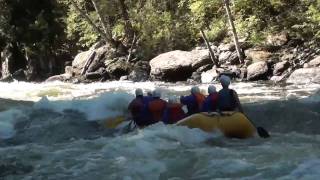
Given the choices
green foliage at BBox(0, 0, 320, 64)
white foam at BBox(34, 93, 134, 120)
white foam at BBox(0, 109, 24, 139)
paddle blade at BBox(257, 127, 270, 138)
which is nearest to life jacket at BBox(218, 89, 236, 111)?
paddle blade at BBox(257, 127, 270, 138)

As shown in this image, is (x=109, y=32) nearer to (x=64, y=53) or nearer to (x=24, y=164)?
(x=64, y=53)

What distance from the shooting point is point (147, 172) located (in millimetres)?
7344

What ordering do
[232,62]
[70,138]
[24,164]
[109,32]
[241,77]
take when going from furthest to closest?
[109,32], [232,62], [241,77], [70,138], [24,164]

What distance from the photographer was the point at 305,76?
55.6ft

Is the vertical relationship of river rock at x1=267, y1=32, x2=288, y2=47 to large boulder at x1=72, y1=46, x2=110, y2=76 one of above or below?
above

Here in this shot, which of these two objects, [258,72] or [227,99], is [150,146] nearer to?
[227,99]

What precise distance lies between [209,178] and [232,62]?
13479 millimetres

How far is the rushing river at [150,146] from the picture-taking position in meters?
7.35

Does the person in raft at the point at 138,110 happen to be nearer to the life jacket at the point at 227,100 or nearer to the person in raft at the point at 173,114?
the person in raft at the point at 173,114

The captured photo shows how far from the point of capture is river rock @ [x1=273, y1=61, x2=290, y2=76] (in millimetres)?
18203

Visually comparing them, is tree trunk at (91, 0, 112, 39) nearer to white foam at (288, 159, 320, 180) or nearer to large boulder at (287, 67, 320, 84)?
large boulder at (287, 67, 320, 84)

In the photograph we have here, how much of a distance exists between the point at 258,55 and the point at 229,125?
10576 mm

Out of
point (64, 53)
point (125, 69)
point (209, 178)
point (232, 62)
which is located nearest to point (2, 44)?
point (64, 53)

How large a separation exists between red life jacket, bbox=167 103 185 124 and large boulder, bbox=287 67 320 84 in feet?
23.8
